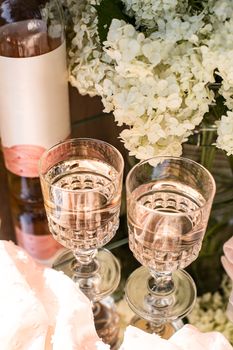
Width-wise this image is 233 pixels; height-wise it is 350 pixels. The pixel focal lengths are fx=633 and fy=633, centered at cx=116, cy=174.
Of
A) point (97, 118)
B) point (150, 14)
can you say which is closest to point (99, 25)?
point (150, 14)

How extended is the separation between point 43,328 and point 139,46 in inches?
10.6

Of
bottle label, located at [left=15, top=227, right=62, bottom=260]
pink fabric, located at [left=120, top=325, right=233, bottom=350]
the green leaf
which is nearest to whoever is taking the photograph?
pink fabric, located at [left=120, top=325, right=233, bottom=350]

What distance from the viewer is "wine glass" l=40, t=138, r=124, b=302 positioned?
0.61 m

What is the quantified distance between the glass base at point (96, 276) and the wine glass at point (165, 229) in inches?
0.8

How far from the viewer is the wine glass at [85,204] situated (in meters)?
0.61

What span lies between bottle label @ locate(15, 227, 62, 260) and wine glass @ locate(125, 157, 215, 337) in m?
0.18

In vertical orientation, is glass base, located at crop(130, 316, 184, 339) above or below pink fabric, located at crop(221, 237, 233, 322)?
below

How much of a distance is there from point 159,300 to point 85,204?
15cm

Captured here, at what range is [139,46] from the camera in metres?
0.58

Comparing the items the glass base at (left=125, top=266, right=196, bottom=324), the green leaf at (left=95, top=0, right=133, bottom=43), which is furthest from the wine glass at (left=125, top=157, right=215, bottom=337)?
the green leaf at (left=95, top=0, right=133, bottom=43)

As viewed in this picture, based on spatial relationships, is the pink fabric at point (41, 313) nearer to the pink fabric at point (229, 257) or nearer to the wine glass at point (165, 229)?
the wine glass at point (165, 229)

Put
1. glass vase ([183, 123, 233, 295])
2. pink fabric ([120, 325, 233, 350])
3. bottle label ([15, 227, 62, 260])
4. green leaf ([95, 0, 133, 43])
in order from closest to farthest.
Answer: pink fabric ([120, 325, 233, 350]) < green leaf ([95, 0, 133, 43]) < glass vase ([183, 123, 233, 295]) < bottle label ([15, 227, 62, 260])

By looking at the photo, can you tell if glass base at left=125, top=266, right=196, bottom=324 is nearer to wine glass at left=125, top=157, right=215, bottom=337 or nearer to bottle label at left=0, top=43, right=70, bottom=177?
wine glass at left=125, top=157, right=215, bottom=337

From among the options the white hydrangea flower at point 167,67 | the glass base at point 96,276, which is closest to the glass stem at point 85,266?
the glass base at point 96,276
